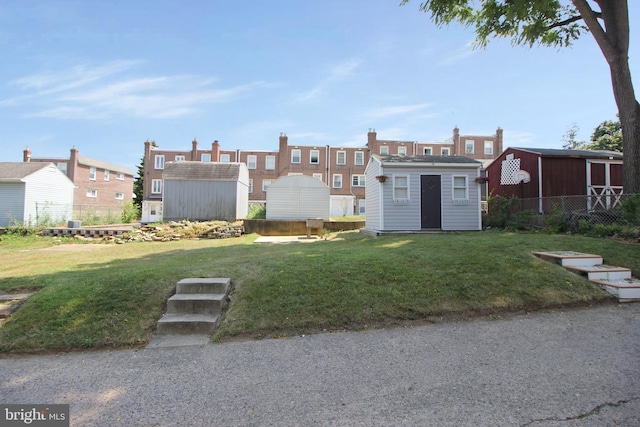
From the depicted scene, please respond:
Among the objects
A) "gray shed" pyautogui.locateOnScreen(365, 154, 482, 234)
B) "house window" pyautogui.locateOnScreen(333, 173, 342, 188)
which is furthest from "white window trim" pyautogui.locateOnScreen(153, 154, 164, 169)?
"gray shed" pyautogui.locateOnScreen(365, 154, 482, 234)

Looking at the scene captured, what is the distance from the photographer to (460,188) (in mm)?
12828

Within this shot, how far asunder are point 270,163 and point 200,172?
614 inches

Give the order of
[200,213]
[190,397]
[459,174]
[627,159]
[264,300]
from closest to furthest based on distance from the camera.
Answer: [190,397] → [264,300] → [627,159] → [459,174] → [200,213]

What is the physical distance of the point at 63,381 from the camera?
9.75 feet

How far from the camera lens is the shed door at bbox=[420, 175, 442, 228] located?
12.7 metres

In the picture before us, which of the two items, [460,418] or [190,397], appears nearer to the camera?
[460,418]

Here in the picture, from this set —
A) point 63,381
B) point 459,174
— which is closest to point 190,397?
point 63,381

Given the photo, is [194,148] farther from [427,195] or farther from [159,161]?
[427,195]

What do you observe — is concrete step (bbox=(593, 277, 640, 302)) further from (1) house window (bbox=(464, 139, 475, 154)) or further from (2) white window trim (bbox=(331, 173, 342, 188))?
(1) house window (bbox=(464, 139, 475, 154))

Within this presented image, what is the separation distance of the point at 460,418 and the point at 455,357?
106 centimetres

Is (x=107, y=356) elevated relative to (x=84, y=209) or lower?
lower

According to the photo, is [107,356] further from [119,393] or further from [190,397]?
[190,397]

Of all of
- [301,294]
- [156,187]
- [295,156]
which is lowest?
[301,294]

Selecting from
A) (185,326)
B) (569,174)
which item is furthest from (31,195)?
(569,174)
